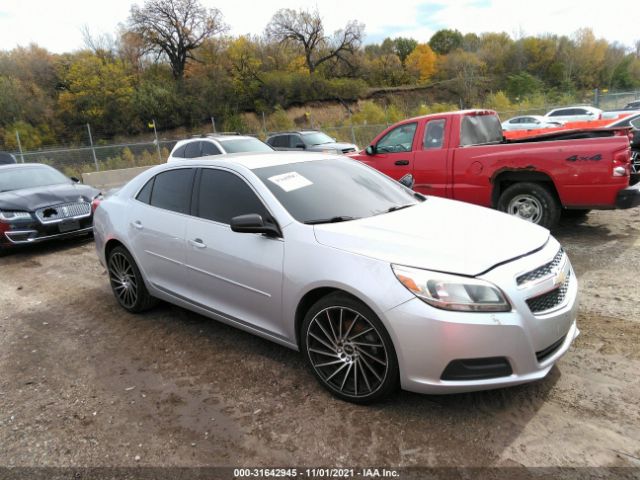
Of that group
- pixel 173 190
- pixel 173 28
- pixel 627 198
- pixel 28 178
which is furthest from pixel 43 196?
pixel 173 28

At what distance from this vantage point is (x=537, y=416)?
107 inches

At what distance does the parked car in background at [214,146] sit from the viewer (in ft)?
37.1

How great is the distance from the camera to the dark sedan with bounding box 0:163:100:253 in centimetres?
762

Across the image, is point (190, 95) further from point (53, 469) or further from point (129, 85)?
point (53, 469)

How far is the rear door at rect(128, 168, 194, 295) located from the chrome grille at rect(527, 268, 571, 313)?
2.71 meters

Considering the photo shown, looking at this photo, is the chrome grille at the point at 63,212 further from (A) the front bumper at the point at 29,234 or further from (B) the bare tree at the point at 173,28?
(B) the bare tree at the point at 173,28

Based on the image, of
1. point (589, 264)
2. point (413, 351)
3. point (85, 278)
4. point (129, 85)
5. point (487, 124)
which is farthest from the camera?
point (129, 85)

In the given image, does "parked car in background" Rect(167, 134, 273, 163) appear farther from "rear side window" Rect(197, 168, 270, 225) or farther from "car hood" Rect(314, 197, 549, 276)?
"car hood" Rect(314, 197, 549, 276)

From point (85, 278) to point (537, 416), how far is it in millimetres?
5771

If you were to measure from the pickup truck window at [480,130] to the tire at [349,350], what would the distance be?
5.17 metres

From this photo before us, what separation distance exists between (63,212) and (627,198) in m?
8.59

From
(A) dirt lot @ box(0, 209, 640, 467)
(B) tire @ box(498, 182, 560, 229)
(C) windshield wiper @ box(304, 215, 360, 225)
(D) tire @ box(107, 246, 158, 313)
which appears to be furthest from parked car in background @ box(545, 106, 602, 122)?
(D) tire @ box(107, 246, 158, 313)

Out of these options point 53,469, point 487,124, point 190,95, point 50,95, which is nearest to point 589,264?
point 487,124

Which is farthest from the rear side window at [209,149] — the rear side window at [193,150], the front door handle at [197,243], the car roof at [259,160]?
the front door handle at [197,243]
